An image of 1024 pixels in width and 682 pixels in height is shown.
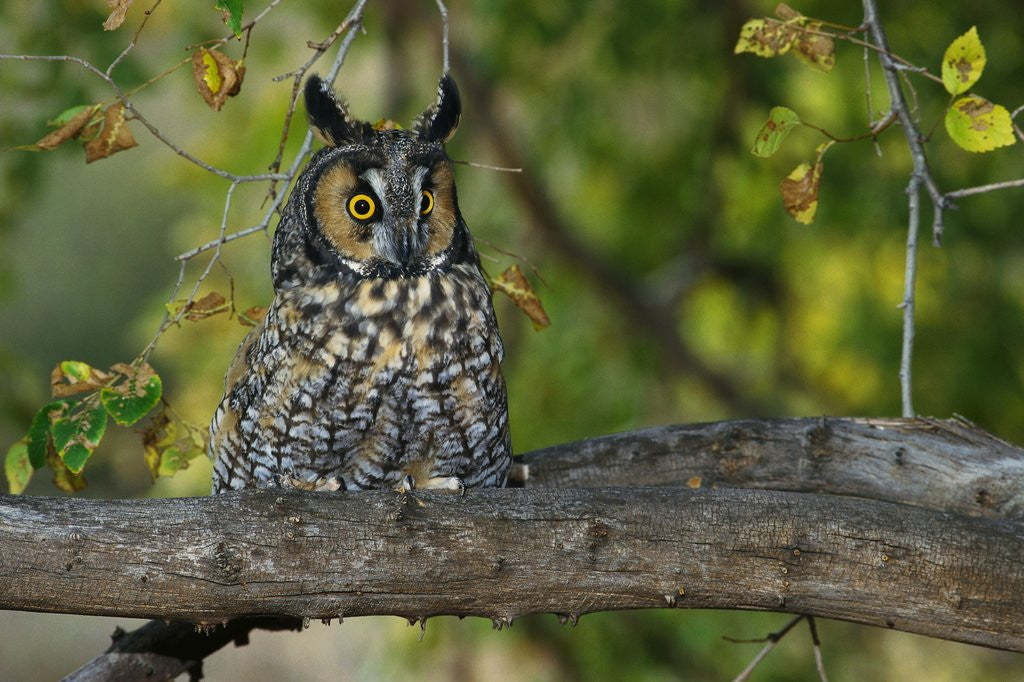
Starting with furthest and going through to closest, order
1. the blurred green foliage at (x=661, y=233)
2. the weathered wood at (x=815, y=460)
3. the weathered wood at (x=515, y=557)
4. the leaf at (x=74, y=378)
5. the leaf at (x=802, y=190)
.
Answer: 1. the blurred green foliage at (x=661, y=233)
2. the weathered wood at (x=815, y=460)
3. the leaf at (x=802, y=190)
4. the leaf at (x=74, y=378)
5. the weathered wood at (x=515, y=557)

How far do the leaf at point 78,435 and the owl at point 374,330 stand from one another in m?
0.41

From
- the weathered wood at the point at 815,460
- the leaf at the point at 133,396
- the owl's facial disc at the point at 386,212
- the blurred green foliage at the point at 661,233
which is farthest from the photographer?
the blurred green foliage at the point at 661,233

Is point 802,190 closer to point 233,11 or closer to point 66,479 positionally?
point 233,11

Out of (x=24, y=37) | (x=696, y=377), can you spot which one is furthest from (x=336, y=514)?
(x=696, y=377)

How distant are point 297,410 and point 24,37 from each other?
1.95m

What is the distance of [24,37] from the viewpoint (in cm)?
344

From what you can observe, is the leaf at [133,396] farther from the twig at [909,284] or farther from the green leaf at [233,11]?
the twig at [909,284]

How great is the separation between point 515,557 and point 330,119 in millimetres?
961

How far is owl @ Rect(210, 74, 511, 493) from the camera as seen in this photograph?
7.07ft

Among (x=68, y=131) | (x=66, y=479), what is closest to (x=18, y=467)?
(x=66, y=479)

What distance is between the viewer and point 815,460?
2359 mm

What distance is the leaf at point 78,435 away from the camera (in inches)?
72.1

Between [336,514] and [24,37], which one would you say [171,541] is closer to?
[336,514]

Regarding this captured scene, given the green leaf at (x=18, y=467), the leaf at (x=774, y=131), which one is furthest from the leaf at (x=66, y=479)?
the leaf at (x=774, y=131)
